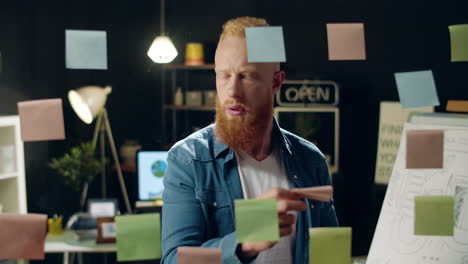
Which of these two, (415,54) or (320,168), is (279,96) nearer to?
(415,54)

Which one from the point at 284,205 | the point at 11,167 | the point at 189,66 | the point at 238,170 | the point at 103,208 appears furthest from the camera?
the point at 189,66

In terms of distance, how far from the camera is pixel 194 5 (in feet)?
Answer: 14.0

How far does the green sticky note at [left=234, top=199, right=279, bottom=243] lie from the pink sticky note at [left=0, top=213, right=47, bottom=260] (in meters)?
0.41

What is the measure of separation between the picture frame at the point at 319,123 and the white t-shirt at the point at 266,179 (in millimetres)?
2418

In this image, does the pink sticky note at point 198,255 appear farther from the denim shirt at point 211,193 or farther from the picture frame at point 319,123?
the picture frame at point 319,123

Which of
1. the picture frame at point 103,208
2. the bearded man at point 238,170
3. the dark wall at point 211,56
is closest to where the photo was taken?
the bearded man at point 238,170

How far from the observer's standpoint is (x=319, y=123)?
3.75 m

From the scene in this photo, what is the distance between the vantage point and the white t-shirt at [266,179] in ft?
4.11

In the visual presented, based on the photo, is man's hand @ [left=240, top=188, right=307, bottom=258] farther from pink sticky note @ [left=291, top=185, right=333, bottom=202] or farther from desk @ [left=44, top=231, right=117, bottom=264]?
desk @ [left=44, top=231, right=117, bottom=264]

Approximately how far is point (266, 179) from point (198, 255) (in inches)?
10.8

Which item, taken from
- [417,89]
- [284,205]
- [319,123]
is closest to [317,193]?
[284,205]

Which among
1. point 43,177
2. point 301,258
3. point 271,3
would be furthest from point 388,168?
point 301,258

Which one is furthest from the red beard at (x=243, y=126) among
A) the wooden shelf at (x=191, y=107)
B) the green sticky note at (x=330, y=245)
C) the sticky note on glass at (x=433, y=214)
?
the wooden shelf at (x=191, y=107)

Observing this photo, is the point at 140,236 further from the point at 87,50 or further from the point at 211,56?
the point at 211,56
